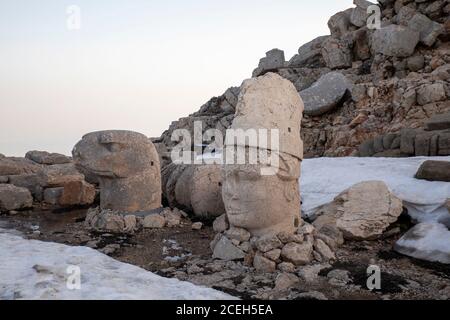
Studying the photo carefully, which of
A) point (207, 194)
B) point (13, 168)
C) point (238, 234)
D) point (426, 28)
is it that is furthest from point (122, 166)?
point (426, 28)

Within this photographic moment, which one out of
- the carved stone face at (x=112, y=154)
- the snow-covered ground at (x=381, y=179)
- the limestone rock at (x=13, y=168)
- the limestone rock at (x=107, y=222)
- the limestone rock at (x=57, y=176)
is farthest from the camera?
the limestone rock at (x=13, y=168)

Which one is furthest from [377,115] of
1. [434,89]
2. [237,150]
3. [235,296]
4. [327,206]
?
[235,296]

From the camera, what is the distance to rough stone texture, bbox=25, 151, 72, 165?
13.2 meters

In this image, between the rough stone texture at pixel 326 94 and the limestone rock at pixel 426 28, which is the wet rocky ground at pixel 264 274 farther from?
the limestone rock at pixel 426 28

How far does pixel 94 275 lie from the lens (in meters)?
4.11

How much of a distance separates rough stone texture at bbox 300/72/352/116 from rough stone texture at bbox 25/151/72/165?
8.62 metres

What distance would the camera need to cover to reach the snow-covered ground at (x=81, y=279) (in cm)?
355

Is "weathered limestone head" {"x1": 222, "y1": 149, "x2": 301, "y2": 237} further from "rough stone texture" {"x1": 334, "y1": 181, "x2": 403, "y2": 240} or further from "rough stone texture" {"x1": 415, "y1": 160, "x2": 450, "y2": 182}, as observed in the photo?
"rough stone texture" {"x1": 415, "y1": 160, "x2": 450, "y2": 182}

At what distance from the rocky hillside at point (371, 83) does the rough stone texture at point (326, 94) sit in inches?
1.4

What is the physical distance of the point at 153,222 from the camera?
699 cm

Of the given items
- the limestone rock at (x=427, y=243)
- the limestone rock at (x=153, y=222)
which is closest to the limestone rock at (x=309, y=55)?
the limestone rock at (x=153, y=222)

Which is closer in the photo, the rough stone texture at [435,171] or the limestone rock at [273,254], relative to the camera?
the limestone rock at [273,254]

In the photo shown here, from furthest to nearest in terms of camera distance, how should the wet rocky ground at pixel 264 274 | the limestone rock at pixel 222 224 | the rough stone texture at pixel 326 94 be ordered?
the rough stone texture at pixel 326 94, the limestone rock at pixel 222 224, the wet rocky ground at pixel 264 274

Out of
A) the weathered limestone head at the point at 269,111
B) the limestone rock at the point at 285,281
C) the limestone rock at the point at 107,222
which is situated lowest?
the limestone rock at the point at 107,222
